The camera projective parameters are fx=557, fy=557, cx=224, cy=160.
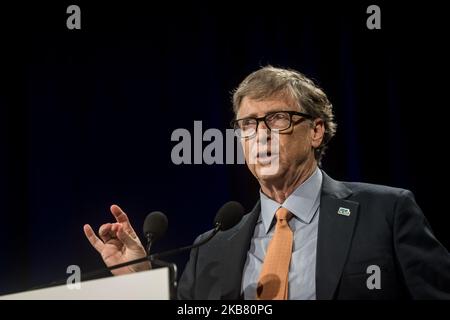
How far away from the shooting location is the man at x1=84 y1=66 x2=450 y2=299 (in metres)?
1.81

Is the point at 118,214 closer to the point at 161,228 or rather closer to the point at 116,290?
the point at 161,228

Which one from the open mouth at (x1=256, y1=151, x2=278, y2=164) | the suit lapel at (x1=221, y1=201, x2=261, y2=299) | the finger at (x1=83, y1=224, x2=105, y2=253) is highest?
the open mouth at (x1=256, y1=151, x2=278, y2=164)

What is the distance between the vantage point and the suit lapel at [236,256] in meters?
1.91

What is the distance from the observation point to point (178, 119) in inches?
120

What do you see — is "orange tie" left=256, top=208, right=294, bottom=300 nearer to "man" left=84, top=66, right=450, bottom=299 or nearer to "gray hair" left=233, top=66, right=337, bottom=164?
"man" left=84, top=66, right=450, bottom=299

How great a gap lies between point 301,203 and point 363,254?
32 centimetres

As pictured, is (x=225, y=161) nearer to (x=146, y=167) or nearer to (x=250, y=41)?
(x=146, y=167)

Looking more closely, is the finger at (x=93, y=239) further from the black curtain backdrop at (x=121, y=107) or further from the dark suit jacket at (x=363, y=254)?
the black curtain backdrop at (x=121, y=107)

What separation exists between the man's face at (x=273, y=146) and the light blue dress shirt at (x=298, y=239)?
9 centimetres

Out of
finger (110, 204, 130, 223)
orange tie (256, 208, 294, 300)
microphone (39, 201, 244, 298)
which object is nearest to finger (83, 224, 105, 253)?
finger (110, 204, 130, 223)

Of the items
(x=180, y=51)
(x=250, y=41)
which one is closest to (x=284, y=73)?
(x=250, y=41)

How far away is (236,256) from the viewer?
201 cm

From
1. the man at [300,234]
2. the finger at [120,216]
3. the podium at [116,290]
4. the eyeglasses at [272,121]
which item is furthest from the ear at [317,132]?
the podium at [116,290]

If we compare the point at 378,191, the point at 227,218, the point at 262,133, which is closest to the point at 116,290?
the point at 227,218
